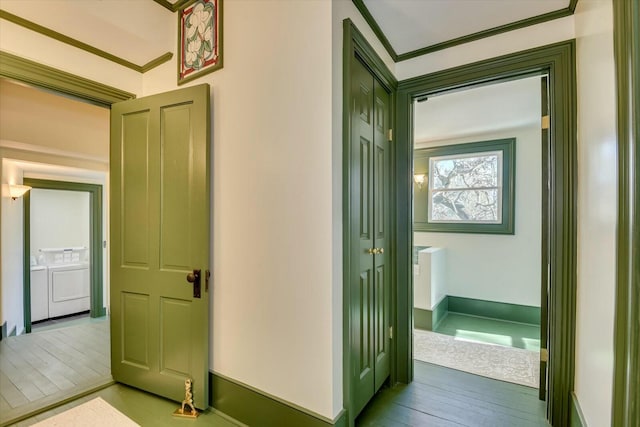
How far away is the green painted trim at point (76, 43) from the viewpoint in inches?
A: 73.1

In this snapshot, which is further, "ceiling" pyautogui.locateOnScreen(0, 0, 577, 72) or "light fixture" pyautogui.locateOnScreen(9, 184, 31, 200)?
"light fixture" pyautogui.locateOnScreen(9, 184, 31, 200)

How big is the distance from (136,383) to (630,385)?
2861 mm

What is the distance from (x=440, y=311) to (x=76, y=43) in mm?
4793

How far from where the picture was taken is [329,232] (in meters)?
1.52

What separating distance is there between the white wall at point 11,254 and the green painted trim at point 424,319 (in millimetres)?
5103

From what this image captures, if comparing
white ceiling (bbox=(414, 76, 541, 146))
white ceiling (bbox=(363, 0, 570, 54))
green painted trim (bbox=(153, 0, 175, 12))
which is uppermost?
green painted trim (bbox=(153, 0, 175, 12))

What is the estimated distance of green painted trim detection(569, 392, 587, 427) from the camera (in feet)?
5.03

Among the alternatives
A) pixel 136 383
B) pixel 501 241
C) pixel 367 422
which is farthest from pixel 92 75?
pixel 501 241

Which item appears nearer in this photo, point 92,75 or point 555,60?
point 555,60

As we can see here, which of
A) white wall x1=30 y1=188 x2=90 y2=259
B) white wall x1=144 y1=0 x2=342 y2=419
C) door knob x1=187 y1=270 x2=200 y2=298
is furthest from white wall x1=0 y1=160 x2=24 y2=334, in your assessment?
white wall x1=144 y1=0 x2=342 y2=419

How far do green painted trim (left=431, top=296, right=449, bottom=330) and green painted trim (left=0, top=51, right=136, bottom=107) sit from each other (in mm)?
4059

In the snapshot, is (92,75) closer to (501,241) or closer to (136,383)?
(136,383)

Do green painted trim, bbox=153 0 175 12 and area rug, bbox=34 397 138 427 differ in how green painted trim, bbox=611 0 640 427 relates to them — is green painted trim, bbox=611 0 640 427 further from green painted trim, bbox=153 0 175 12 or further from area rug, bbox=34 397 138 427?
green painted trim, bbox=153 0 175 12

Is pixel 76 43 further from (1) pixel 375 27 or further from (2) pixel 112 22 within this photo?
(1) pixel 375 27
